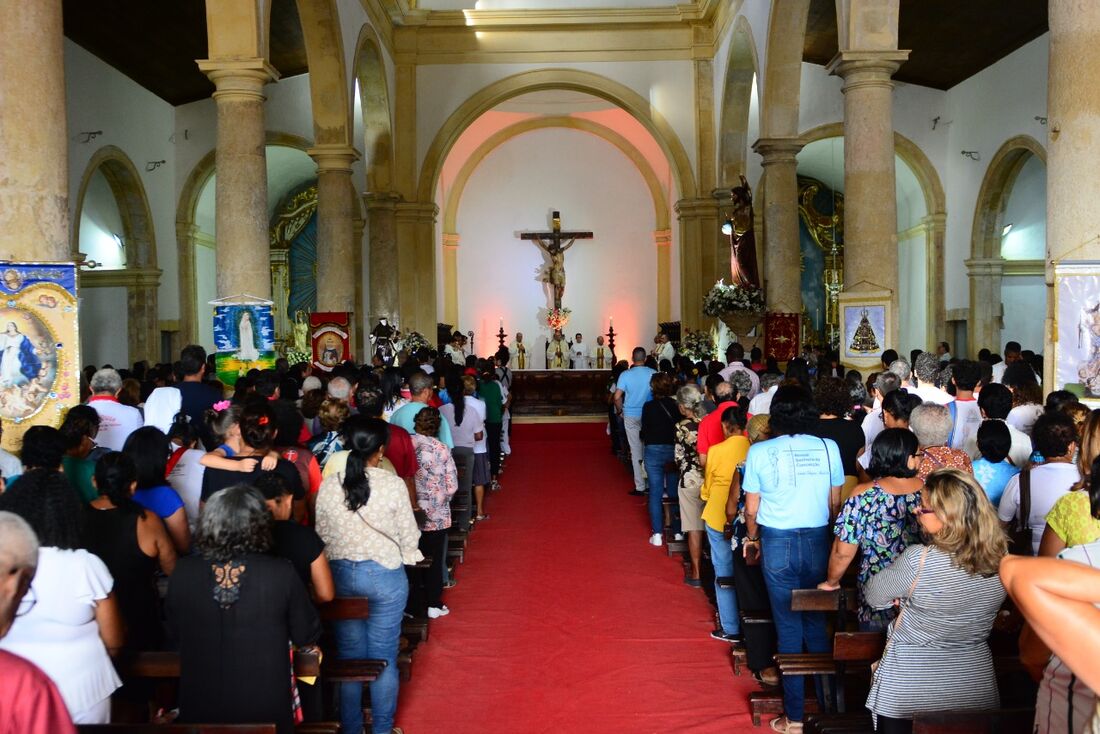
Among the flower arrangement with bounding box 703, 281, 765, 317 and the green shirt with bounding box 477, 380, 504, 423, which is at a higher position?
the flower arrangement with bounding box 703, 281, 765, 317

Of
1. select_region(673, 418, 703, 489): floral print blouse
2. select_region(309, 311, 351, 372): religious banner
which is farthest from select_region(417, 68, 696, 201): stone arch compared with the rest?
select_region(673, 418, 703, 489): floral print blouse

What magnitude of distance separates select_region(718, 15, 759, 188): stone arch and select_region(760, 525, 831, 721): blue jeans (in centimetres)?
1437

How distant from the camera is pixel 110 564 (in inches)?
161

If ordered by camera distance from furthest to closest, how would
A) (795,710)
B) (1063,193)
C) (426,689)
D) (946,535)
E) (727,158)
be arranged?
(727,158) < (1063,193) < (426,689) < (795,710) < (946,535)

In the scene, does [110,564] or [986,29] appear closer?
[110,564]

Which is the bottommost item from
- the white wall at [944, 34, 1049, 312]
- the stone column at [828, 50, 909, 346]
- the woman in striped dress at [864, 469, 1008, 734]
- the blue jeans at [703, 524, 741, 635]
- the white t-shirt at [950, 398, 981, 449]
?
the blue jeans at [703, 524, 741, 635]

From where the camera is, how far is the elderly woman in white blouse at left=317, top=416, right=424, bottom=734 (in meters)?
4.55

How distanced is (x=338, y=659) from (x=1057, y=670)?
3.13 m

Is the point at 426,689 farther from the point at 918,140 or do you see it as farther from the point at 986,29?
the point at 918,140

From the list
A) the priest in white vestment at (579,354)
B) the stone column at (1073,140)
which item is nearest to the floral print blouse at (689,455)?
the stone column at (1073,140)

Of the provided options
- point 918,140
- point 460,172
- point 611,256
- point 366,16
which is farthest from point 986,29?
point 460,172

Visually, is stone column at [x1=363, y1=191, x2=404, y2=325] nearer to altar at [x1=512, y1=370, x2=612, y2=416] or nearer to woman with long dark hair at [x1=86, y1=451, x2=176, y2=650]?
altar at [x1=512, y1=370, x2=612, y2=416]

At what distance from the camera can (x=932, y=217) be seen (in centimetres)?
1994

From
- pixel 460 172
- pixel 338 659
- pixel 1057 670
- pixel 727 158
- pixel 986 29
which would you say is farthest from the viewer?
pixel 460 172
